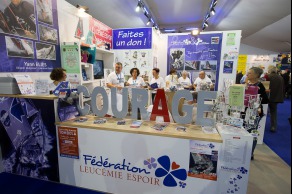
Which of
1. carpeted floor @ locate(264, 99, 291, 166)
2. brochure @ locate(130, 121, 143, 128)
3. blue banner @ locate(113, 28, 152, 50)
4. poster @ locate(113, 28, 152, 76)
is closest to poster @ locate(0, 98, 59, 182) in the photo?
brochure @ locate(130, 121, 143, 128)

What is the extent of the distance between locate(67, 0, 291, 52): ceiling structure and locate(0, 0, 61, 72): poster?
228cm

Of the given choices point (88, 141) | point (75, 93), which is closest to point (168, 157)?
point (88, 141)

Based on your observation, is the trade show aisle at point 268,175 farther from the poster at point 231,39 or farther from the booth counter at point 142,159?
the poster at point 231,39

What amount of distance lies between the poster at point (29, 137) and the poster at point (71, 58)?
4.19ft

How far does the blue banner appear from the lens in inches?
194

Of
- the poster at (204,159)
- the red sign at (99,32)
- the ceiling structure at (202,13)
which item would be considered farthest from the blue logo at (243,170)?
the ceiling structure at (202,13)

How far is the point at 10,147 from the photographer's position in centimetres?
203

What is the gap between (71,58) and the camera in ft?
9.93

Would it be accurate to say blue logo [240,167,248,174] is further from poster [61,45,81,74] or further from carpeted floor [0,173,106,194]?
poster [61,45,81,74]

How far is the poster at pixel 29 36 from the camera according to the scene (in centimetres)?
209

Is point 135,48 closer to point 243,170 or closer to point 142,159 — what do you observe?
point 142,159

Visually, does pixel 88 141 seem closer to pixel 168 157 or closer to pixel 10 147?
pixel 168 157

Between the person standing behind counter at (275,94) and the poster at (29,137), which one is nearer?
the poster at (29,137)

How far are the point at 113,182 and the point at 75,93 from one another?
3.54ft
